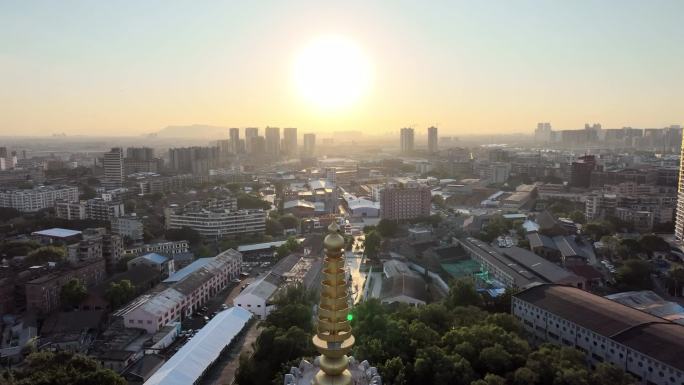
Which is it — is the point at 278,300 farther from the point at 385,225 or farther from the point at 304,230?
the point at 304,230

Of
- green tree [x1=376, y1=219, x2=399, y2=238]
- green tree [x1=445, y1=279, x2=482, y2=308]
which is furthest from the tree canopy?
green tree [x1=445, y1=279, x2=482, y2=308]

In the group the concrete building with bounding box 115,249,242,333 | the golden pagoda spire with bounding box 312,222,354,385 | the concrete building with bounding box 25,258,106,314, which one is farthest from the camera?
the concrete building with bounding box 25,258,106,314

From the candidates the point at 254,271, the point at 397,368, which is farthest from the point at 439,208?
the point at 397,368

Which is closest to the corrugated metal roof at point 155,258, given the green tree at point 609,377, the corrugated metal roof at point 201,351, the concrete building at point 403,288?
the corrugated metal roof at point 201,351

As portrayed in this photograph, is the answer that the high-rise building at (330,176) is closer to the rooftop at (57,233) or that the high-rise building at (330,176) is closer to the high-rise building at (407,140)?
the rooftop at (57,233)

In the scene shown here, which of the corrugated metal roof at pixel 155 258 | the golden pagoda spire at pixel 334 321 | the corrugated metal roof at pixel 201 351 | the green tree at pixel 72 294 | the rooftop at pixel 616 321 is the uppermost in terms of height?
the golden pagoda spire at pixel 334 321

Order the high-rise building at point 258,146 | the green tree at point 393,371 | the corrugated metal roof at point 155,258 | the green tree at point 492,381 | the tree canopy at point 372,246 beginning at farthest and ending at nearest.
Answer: the high-rise building at point 258,146 → the tree canopy at point 372,246 → the corrugated metal roof at point 155,258 → the green tree at point 393,371 → the green tree at point 492,381

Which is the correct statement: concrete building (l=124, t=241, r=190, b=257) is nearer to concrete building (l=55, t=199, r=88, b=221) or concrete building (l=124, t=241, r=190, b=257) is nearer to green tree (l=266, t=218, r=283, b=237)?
green tree (l=266, t=218, r=283, b=237)
